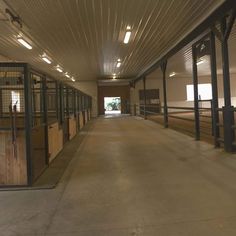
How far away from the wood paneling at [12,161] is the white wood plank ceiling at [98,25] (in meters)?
3.36

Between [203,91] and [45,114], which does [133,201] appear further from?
[203,91]

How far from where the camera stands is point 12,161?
4.44m

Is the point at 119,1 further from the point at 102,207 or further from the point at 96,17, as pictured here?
the point at 102,207

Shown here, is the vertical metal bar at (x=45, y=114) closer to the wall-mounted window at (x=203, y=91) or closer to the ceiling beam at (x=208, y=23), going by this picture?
the ceiling beam at (x=208, y=23)

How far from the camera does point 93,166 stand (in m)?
5.77

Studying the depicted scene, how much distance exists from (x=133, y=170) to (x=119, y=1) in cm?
368

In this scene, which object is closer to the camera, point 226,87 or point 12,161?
point 12,161

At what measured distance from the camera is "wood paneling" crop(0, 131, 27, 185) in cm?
442

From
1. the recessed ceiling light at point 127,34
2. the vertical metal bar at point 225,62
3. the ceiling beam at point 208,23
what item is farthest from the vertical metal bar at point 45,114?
the recessed ceiling light at point 127,34

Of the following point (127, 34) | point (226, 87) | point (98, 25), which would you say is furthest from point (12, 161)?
point (127, 34)

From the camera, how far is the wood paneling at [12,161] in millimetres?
4418

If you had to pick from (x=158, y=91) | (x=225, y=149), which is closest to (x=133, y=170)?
(x=225, y=149)

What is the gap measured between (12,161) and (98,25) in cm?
532

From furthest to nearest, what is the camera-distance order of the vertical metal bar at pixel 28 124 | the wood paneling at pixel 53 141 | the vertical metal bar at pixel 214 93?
the vertical metal bar at pixel 214 93 < the wood paneling at pixel 53 141 < the vertical metal bar at pixel 28 124
